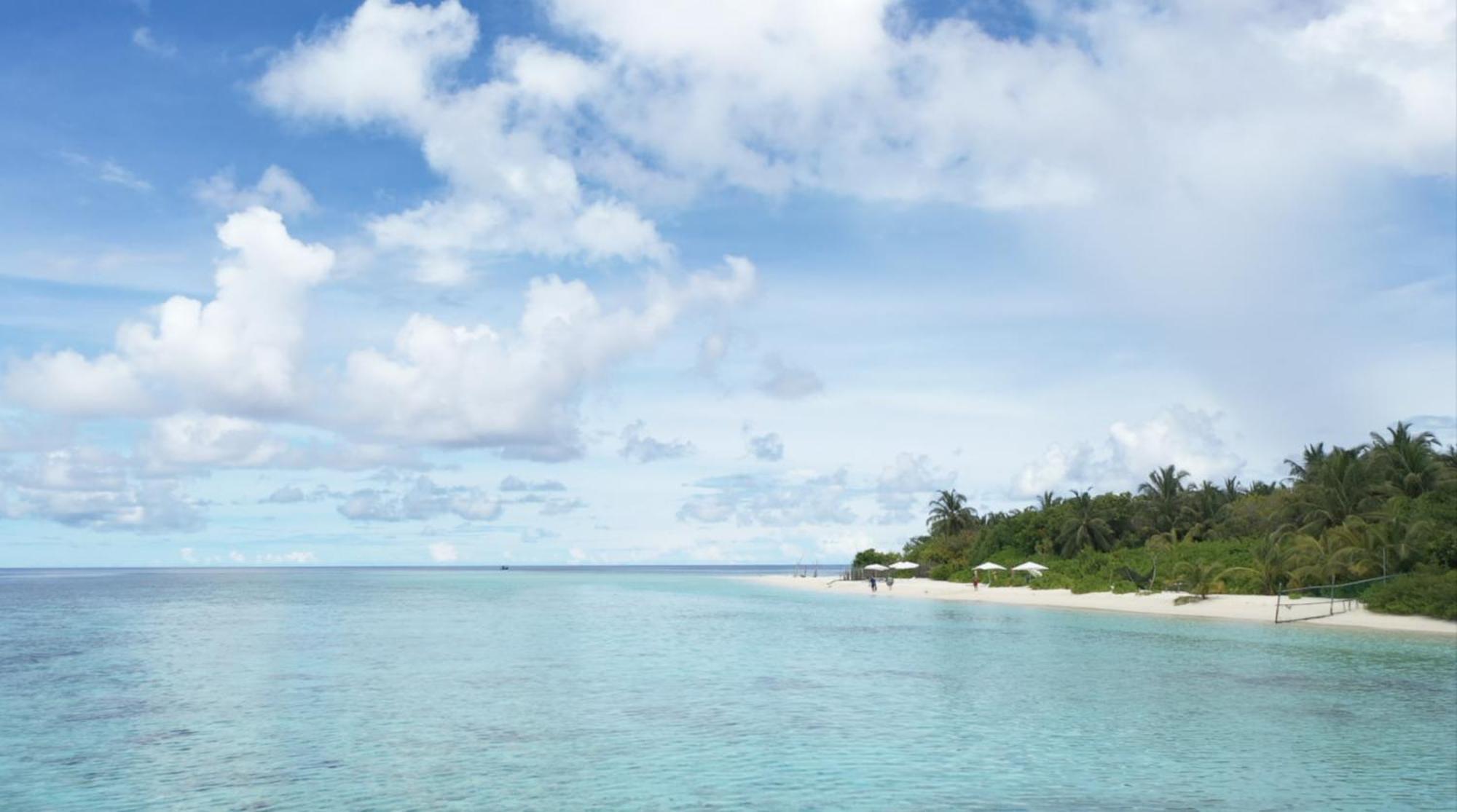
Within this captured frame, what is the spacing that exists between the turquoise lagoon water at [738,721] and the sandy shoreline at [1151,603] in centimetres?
344

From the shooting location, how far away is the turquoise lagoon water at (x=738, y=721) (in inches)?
717

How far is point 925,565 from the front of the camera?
373 ft

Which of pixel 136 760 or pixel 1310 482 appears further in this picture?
pixel 1310 482

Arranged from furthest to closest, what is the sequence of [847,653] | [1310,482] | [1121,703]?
[1310,482] → [847,653] → [1121,703]

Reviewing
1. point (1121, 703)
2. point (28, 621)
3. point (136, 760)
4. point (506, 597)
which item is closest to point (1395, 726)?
point (1121, 703)

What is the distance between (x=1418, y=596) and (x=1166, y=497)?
41.3 metres

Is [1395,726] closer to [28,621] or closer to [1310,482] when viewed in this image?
[1310,482]

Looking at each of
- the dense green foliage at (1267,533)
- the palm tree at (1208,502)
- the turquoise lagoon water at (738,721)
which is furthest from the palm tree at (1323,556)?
the palm tree at (1208,502)

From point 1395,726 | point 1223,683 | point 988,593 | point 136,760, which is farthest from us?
point 988,593

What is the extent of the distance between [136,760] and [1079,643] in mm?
36794

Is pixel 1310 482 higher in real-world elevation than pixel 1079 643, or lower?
higher

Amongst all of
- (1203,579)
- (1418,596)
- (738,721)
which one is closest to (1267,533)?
(1203,579)

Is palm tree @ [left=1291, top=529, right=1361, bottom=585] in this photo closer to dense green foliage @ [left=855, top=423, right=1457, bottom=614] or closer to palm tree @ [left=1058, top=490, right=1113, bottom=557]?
dense green foliage @ [left=855, top=423, right=1457, bottom=614]

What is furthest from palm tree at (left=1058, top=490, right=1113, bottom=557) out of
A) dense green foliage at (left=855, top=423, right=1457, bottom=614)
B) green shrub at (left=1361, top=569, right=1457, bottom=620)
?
green shrub at (left=1361, top=569, right=1457, bottom=620)
